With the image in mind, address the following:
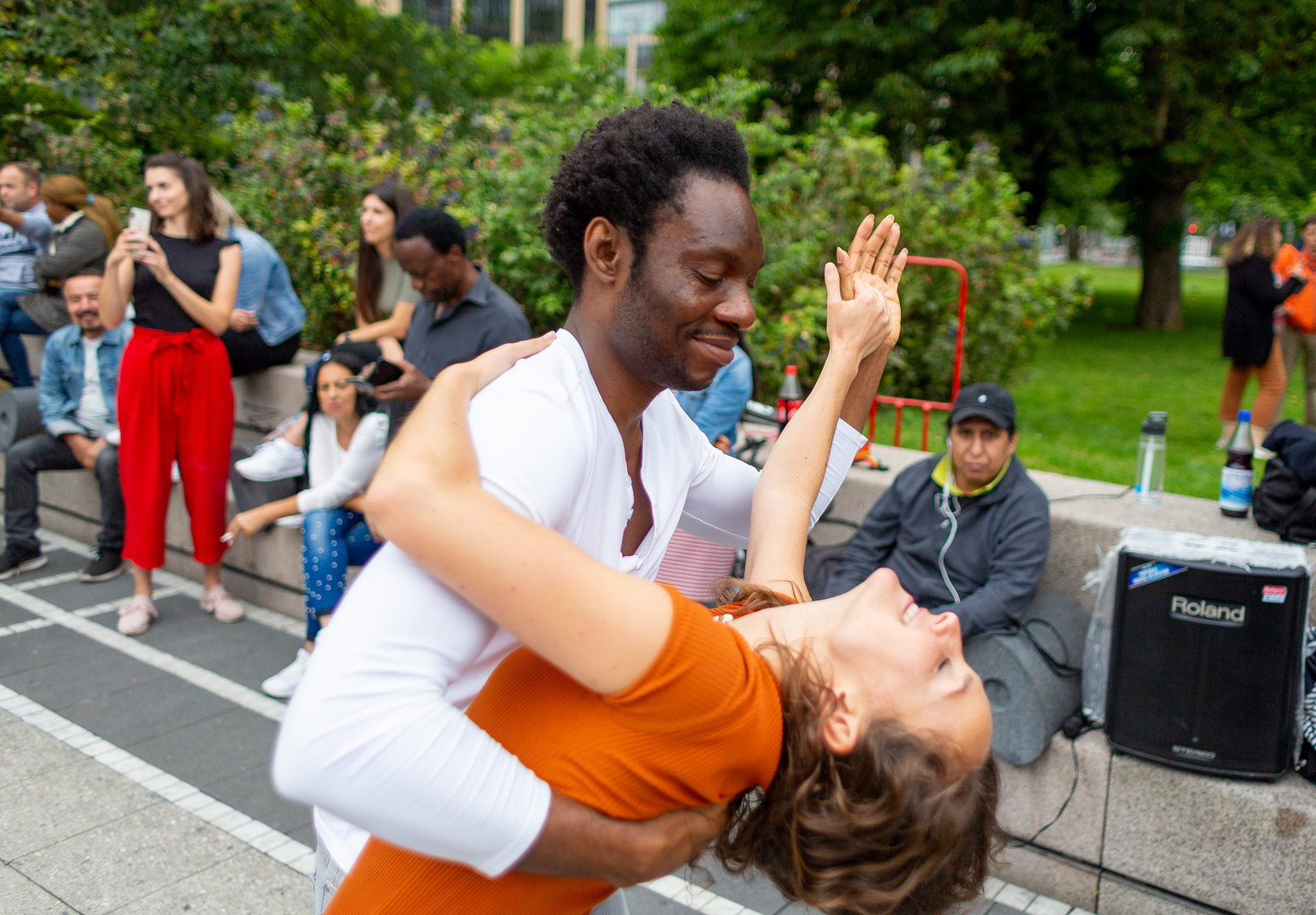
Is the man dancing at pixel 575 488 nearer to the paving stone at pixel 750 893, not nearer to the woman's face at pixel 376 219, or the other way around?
the paving stone at pixel 750 893

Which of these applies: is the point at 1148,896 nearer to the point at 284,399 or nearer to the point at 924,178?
the point at 284,399

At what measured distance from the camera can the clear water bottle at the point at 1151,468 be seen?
14.5ft

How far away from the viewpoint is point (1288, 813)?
3213mm

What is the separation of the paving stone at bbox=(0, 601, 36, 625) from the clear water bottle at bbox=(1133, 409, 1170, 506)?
5.90m

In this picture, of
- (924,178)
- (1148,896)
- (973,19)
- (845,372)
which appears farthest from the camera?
(973,19)

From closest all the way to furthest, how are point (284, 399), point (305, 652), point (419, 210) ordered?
point (419, 210), point (305, 652), point (284, 399)

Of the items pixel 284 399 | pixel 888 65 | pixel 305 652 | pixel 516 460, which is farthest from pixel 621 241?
pixel 888 65

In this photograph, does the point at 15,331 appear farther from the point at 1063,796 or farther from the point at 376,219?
the point at 1063,796

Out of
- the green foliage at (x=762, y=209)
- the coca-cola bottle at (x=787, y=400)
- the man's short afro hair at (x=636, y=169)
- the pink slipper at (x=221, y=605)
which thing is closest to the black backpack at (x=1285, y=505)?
the coca-cola bottle at (x=787, y=400)

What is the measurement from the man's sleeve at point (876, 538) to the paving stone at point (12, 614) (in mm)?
→ 4606

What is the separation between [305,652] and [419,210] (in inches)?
90.8

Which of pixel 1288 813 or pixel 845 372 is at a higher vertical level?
pixel 845 372

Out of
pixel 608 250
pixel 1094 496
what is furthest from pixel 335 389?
pixel 608 250

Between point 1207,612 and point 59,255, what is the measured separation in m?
7.06
